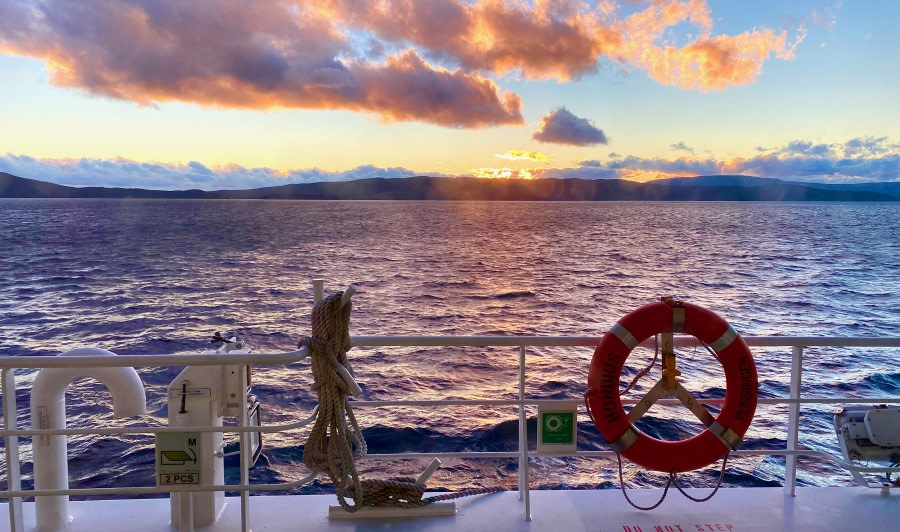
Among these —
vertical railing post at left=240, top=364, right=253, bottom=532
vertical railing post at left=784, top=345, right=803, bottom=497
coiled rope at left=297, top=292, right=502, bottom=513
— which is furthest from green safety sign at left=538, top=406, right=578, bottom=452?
vertical railing post at left=240, top=364, right=253, bottom=532

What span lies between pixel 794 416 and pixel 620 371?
0.70 m

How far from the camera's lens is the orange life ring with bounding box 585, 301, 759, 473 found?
201 centimetres

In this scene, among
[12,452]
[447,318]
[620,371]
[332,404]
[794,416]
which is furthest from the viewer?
[447,318]

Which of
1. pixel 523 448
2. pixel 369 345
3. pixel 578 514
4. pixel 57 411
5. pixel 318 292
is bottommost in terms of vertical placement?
pixel 578 514

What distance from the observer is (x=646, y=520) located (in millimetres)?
2061

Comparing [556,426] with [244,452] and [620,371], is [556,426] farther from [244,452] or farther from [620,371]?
[244,452]

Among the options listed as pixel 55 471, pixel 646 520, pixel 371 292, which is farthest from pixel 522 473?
pixel 371 292

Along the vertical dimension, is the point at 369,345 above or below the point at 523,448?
above

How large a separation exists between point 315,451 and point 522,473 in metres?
0.74

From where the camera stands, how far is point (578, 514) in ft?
6.88

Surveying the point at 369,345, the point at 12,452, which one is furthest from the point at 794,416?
the point at 12,452

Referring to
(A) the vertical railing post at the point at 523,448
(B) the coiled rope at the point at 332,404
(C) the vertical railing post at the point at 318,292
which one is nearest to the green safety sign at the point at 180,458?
(B) the coiled rope at the point at 332,404

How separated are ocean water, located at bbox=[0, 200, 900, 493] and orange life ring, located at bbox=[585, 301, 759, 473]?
Result: 272 centimetres

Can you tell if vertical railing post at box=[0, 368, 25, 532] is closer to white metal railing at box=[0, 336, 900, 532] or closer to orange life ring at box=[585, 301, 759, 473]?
white metal railing at box=[0, 336, 900, 532]
